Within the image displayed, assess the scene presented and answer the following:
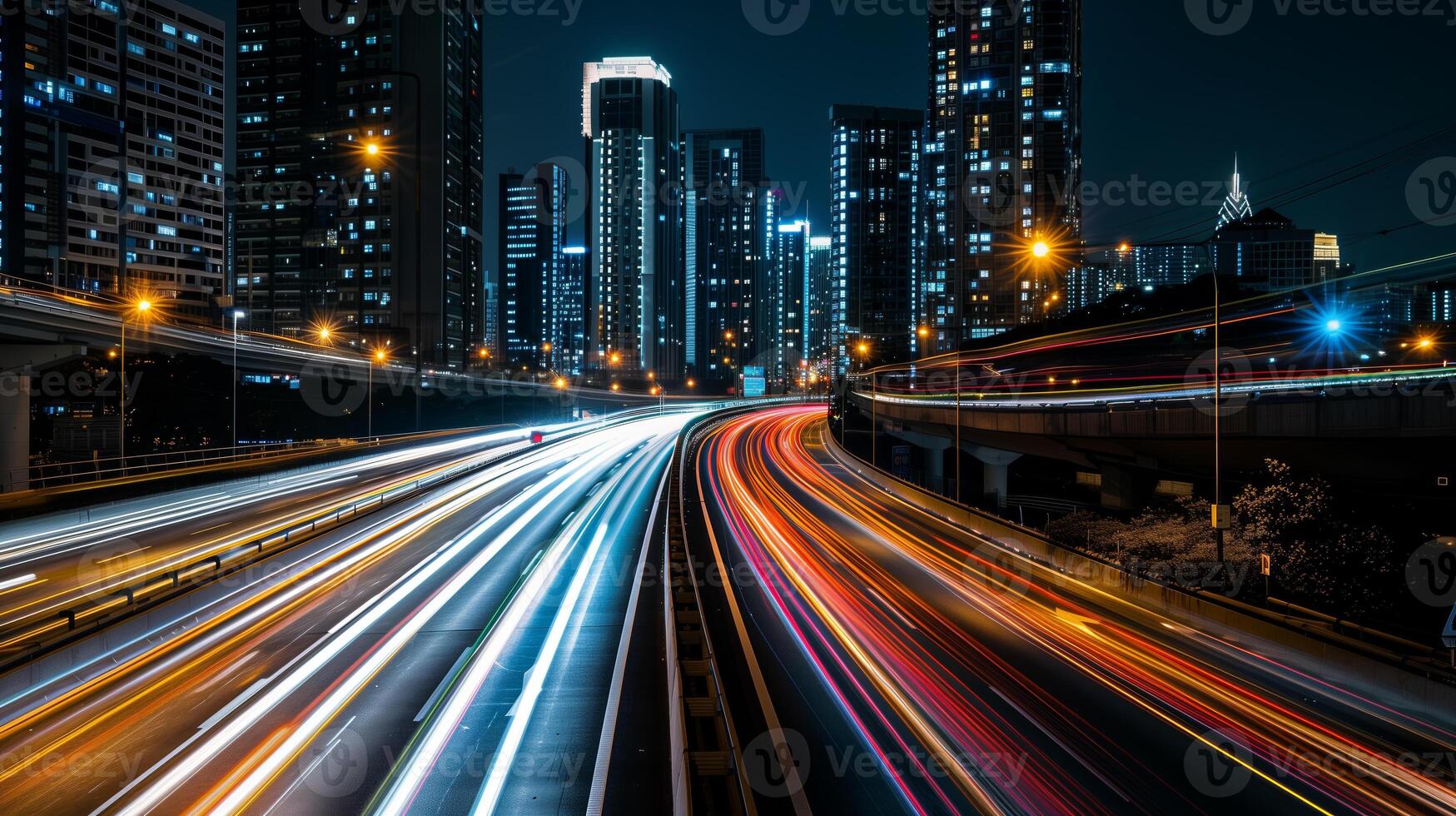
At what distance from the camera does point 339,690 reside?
1189cm

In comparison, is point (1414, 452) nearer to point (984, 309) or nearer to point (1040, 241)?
point (1040, 241)

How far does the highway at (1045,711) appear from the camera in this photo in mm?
9445

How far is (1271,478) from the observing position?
100ft

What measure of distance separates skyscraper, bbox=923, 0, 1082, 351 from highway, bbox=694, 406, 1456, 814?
113 meters

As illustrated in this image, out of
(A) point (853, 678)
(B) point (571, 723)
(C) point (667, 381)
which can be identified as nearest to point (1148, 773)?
(A) point (853, 678)

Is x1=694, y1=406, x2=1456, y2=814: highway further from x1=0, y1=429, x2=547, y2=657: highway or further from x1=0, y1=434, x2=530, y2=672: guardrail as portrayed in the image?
x1=0, y1=429, x2=547, y2=657: highway

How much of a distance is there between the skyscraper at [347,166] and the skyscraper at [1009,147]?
83.7m

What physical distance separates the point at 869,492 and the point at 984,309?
104m

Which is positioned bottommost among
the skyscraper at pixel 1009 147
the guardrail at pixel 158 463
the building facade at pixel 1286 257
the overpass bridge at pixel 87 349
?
the guardrail at pixel 158 463

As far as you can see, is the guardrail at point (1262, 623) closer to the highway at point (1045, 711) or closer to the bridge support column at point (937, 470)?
the highway at point (1045, 711)

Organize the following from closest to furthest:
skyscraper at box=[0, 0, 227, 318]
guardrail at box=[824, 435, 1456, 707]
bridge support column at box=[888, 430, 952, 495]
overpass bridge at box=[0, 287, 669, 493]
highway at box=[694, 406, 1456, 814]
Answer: highway at box=[694, 406, 1456, 814], guardrail at box=[824, 435, 1456, 707], overpass bridge at box=[0, 287, 669, 493], bridge support column at box=[888, 430, 952, 495], skyscraper at box=[0, 0, 227, 318]

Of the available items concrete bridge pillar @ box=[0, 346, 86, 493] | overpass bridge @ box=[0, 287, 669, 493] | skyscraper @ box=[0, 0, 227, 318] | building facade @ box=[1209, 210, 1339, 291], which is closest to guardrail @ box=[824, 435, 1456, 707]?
overpass bridge @ box=[0, 287, 669, 493]

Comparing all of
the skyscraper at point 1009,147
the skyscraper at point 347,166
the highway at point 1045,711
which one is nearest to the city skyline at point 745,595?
the highway at point 1045,711

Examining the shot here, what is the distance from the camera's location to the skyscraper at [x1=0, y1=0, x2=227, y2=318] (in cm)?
10275
